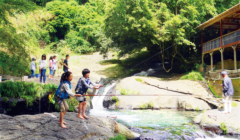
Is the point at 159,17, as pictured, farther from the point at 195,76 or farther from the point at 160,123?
the point at 160,123

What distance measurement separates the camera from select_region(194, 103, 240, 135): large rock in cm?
886

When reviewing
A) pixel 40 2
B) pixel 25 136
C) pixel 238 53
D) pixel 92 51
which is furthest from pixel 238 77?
pixel 40 2

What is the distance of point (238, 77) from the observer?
15148 millimetres

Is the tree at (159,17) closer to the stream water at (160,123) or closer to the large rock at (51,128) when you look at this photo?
the stream water at (160,123)

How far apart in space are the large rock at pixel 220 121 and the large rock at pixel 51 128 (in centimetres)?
447

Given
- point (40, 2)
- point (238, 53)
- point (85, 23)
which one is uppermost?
point (40, 2)

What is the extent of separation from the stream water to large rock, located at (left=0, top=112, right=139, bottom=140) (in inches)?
83.8

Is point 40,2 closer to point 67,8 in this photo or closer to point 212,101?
point 67,8

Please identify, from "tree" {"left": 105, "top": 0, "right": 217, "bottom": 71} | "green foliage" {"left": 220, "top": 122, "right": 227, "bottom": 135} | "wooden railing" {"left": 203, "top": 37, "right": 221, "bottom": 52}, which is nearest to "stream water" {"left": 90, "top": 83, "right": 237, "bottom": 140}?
"green foliage" {"left": 220, "top": 122, "right": 227, "bottom": 135}

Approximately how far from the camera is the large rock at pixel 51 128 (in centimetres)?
553

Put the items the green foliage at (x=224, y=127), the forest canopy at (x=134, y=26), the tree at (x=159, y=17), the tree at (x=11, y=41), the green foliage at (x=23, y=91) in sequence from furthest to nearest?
the tree at (x=159, y=17) < the green foliage at (x=23, y=91) < the forest canopy at (x=134, y=26) < the tree at (x=11, y=41) < the green foliage at (x=224, y=127)

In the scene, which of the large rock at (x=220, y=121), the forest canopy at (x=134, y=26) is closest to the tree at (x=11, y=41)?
the forest canopy at (x=134, y=26)

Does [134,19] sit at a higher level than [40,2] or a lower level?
lower

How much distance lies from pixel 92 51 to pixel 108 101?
2313 cm
